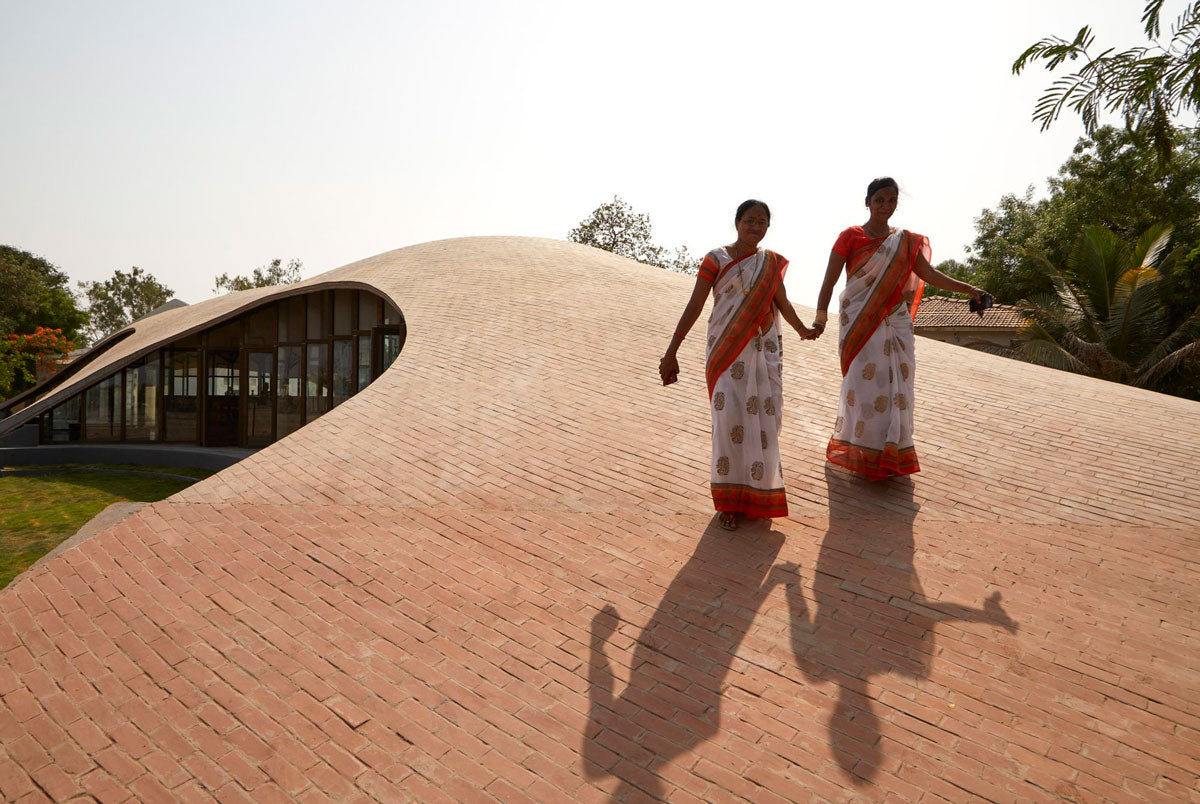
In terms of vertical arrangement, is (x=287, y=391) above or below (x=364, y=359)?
below

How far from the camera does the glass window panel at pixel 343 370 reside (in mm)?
13828

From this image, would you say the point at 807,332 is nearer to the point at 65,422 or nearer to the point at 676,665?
the point at 676,665

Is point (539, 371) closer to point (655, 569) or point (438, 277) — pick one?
point (655, 569)

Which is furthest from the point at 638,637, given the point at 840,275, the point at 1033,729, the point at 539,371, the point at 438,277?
the point at 438,277

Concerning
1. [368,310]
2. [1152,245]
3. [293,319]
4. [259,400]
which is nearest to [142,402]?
[259,400]

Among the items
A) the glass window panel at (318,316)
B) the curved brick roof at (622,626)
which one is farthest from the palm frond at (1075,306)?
the glass window panel at (318,316)

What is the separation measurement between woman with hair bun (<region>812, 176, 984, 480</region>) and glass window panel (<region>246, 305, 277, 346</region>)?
13.5 meters

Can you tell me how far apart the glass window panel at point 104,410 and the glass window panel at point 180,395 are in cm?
110

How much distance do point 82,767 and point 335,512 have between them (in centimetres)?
225

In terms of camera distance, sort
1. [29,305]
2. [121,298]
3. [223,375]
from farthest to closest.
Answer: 1. [121,298]
2. [29,305]
3. [223,375]

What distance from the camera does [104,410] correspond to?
1603 cm

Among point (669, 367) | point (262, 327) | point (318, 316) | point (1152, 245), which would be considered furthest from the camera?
point (1152, 245)

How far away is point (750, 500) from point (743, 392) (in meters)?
0.67

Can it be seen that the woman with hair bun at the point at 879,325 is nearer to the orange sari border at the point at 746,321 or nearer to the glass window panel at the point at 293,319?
the orange sari border at the point at 746,321
